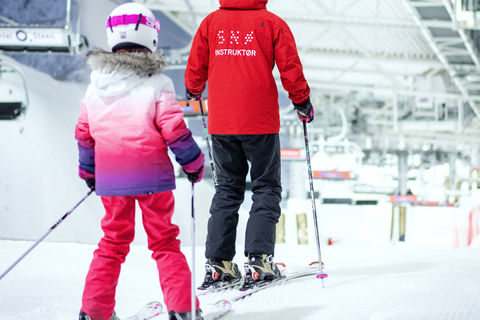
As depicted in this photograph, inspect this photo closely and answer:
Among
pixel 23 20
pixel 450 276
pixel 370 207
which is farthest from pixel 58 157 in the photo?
pixel 370 207

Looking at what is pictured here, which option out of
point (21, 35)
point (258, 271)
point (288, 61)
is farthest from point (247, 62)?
point (21, 35)

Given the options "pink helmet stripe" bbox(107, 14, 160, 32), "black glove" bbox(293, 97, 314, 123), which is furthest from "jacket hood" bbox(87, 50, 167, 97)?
"black glove" bbox(293, 97, 314, 123)

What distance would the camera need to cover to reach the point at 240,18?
7.34 feet

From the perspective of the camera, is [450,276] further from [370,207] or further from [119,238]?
[370,207]

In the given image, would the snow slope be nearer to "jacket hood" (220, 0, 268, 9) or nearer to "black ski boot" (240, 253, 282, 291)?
"black ski boot" (240, 253, 282, 291)

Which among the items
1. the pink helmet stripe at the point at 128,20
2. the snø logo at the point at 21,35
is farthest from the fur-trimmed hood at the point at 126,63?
the snø logo at the point at 21,35

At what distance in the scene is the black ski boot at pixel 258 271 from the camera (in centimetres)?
227

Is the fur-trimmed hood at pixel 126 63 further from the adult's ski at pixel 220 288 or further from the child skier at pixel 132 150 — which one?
the adult's ski at pixel 220 288

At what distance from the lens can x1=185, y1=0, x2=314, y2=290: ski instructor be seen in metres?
2.21

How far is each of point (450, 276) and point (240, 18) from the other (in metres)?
1.78

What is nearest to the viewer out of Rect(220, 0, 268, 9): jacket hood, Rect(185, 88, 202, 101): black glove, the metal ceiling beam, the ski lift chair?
Rect(220, 0, 268, 9): jacket hood

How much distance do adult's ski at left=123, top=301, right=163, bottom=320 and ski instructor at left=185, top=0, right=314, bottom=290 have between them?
37 centimetres

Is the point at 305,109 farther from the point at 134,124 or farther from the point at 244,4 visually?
the point at 134,124

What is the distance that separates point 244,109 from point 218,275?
0.84 m
